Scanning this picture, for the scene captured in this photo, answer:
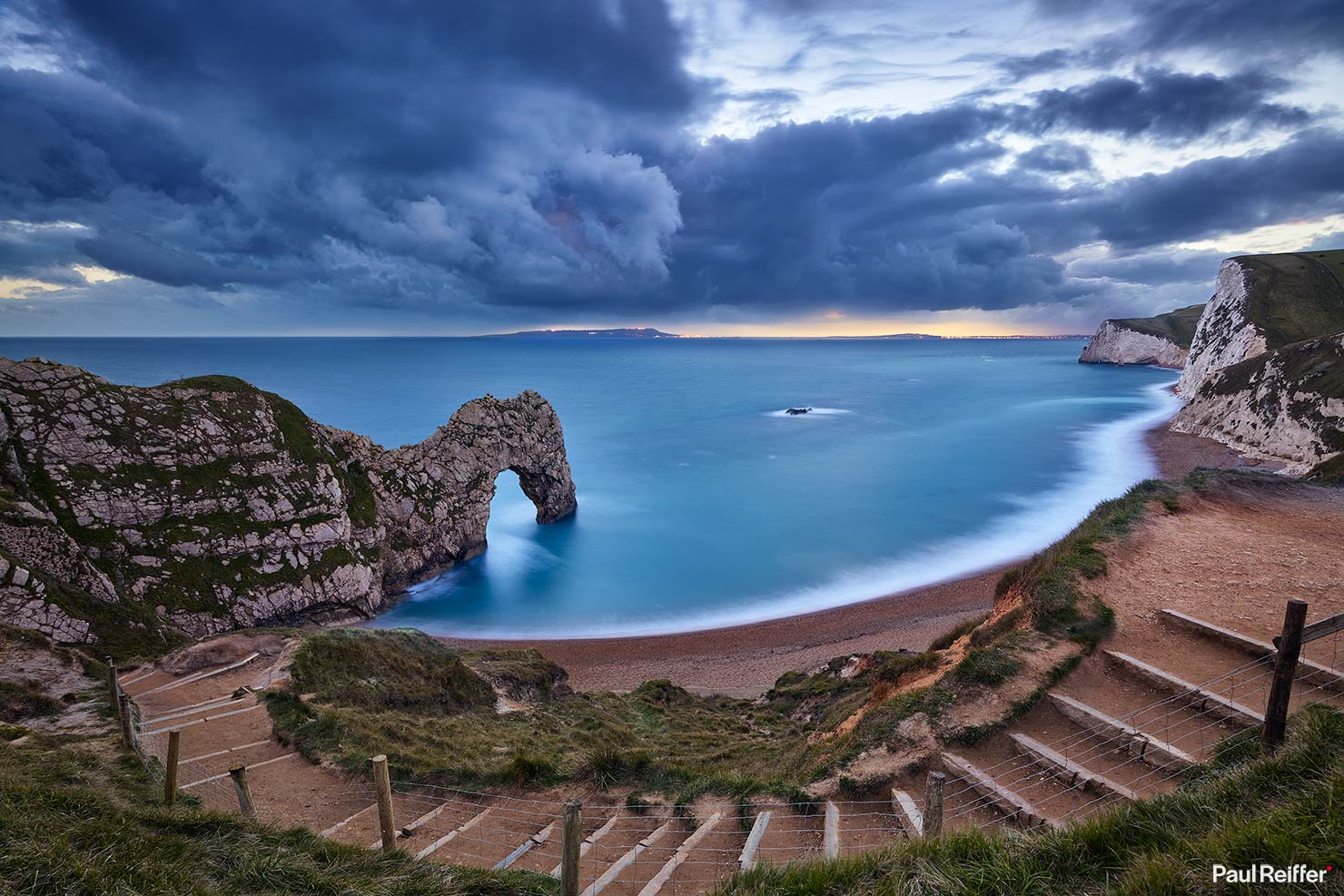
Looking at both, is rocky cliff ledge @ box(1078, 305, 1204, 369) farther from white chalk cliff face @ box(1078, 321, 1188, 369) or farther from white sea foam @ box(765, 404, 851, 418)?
white sea foam @ box(765, 404, 851, 418)

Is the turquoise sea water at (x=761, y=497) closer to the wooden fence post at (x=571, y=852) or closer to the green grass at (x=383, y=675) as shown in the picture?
the green grass at (x=383, y=675)

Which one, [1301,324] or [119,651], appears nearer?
[119,651]

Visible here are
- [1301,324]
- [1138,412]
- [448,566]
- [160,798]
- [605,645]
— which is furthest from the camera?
[1138,412]

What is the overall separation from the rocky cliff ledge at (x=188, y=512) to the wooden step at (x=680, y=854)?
1889 cm

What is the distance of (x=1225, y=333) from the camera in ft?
245

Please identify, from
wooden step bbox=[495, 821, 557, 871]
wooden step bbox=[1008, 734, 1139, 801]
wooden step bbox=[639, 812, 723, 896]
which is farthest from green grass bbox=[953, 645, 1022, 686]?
wooden step bbox=[495, 821, 557, 871]

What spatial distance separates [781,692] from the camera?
60.5 ft

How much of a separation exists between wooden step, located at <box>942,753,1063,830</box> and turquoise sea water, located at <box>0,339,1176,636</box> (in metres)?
21.7

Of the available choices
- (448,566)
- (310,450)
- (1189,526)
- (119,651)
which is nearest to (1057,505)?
(1189,526)

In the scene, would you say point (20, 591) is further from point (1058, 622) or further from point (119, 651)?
point (1058, 622)

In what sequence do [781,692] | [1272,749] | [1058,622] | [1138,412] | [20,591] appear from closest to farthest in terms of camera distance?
[1272,749]
[1058,622]
[20,591]
[781,692]
[1138,412]

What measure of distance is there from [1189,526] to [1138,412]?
89.6m

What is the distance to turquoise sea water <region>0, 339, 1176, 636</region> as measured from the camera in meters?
31.8

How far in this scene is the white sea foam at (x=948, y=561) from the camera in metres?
29.2
